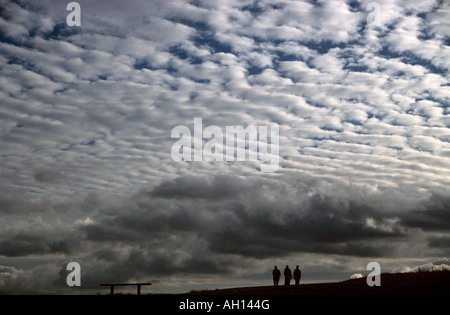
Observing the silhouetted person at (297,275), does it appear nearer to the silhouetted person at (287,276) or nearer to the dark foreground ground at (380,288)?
the silhouetted person at (287,276)

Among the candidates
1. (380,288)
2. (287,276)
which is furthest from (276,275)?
(380,288)

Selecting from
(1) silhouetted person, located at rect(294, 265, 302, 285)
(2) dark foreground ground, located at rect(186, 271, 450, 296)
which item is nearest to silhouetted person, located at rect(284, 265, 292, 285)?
(1) silhouetted person, located at rect(294, 265, 302, 285)

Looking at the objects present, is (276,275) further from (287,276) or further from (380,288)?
(380,288)

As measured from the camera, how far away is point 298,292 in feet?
81.8

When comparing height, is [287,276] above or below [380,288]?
above

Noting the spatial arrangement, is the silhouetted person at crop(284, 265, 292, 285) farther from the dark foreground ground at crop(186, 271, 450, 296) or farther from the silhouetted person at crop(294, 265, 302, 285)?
the dark foreground ground at crop(186, 271, 450, 296)

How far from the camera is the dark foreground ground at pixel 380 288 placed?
24062 millimetres

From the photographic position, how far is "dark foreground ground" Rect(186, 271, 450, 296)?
24.1m

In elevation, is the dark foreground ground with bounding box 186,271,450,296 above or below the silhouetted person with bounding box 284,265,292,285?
below

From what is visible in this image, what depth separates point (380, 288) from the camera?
24.8 m
